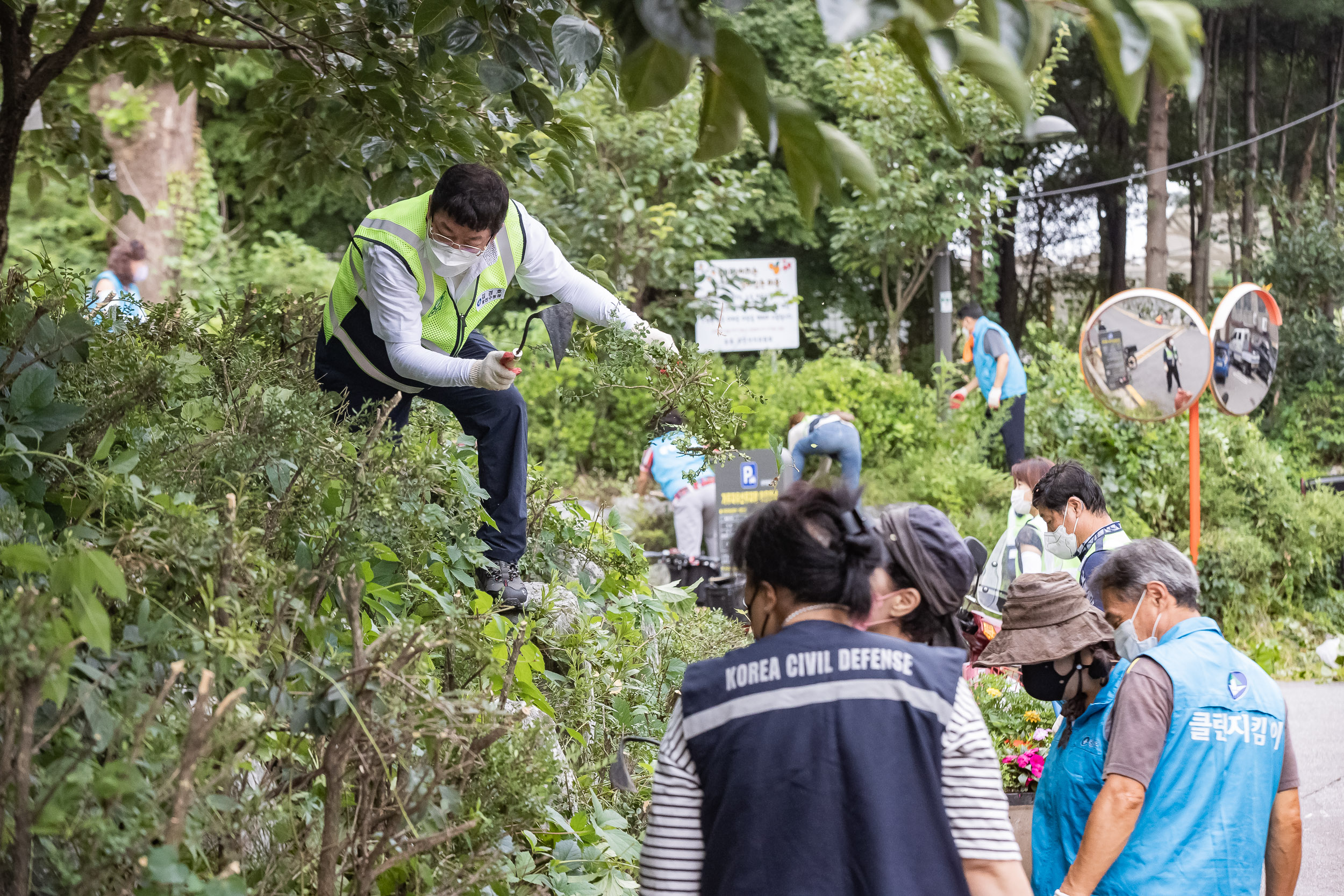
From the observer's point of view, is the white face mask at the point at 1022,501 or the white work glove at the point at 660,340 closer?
the white work glove at the point at 660,340

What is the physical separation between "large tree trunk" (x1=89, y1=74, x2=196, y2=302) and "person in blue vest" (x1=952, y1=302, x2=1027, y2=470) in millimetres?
8659

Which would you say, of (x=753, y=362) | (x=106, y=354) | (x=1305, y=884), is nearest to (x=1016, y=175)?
(x=753, y=362)

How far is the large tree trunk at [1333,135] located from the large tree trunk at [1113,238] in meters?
3.42

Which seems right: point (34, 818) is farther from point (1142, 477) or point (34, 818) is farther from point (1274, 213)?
point (1274, 213)

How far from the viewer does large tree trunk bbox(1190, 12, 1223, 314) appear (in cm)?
1848

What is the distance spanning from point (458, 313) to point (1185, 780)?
2.44 meters

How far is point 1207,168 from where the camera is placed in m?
18.8

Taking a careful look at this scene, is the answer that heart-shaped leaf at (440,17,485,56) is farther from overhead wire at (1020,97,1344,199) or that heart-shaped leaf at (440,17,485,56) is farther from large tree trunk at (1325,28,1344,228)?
large tree trunk at (1325,28,1344,228)

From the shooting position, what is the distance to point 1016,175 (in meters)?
13.0

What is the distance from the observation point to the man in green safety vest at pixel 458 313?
3.32 m

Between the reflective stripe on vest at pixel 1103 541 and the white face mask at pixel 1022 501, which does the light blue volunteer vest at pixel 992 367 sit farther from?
the reflective stripe on vest at pixel 1103 541

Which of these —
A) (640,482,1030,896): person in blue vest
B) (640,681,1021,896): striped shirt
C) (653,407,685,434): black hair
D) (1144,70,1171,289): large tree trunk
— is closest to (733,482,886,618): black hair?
(640,482,1030,896): person in blue vest

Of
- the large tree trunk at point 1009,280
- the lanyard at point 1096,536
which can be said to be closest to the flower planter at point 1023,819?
the lanyard at point 1096,536

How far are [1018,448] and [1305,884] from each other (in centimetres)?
609
